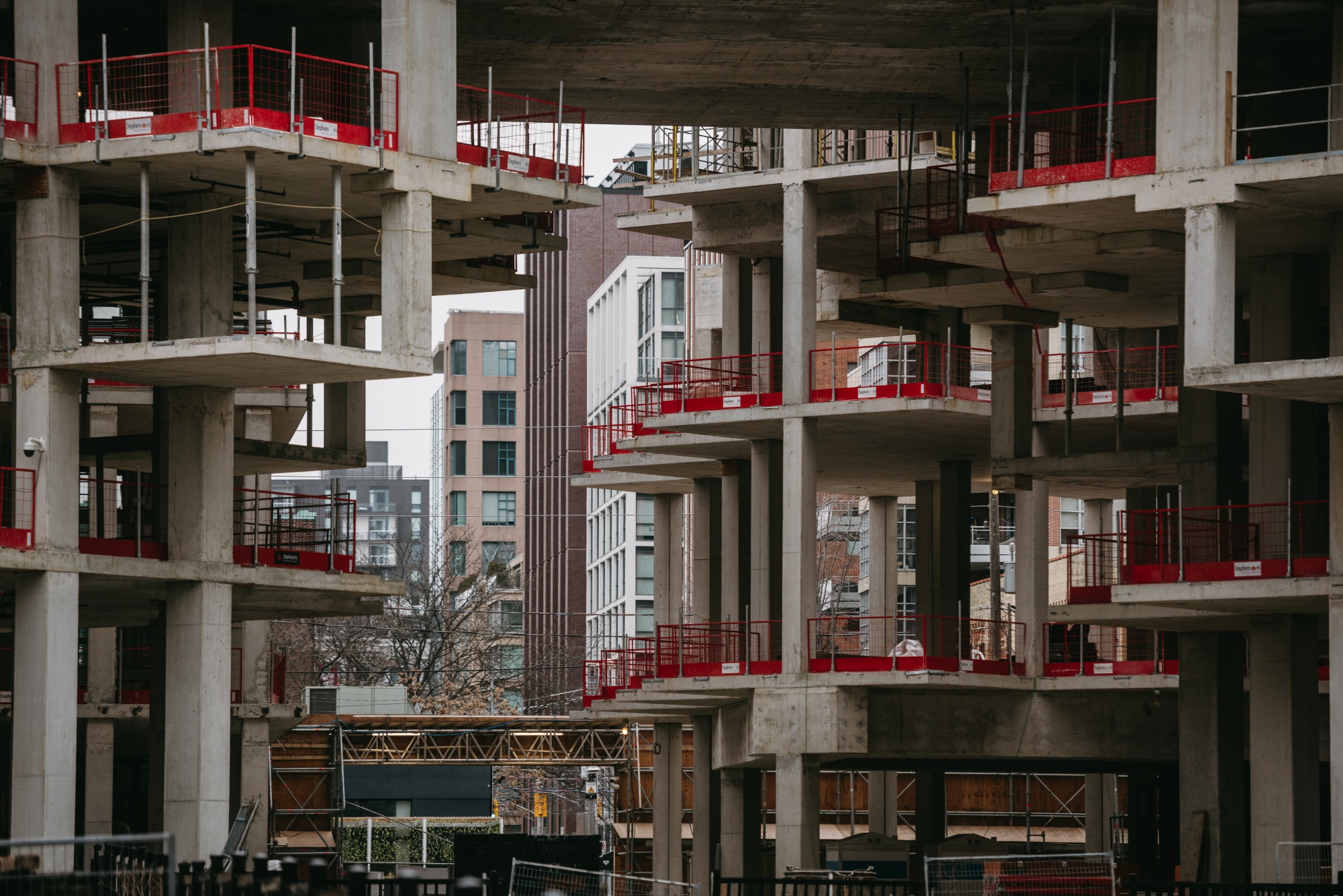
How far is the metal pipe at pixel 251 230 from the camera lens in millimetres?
34625

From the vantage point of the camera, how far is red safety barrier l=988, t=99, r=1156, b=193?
35675 millimetres

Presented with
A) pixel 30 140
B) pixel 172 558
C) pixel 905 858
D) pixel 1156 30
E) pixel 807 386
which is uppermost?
pixel 1156 30

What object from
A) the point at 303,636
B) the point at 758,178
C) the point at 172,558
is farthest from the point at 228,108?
the point at 303,636

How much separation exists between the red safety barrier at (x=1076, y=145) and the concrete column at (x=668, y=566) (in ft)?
64.9

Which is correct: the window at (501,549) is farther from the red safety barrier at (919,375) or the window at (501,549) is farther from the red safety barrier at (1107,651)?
the red safety barrier at (1107,651)

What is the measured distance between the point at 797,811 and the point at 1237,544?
1103 centimetres

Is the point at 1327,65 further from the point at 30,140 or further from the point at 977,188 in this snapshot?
the point at 30,140

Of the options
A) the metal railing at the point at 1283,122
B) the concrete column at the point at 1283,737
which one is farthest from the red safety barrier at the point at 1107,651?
the metal railing at the point at 1283,122

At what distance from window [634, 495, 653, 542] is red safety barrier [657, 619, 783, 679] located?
56935 mm

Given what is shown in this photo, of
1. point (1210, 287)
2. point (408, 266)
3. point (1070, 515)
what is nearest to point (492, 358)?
point (1070, 515)

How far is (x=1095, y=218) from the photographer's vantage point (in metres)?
36.8

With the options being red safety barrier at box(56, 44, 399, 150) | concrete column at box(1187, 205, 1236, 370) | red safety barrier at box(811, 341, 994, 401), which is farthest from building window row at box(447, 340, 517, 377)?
concrete column at box(1187, 205, 1236, 370)

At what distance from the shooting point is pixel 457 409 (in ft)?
531

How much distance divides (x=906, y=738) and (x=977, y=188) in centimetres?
1167
